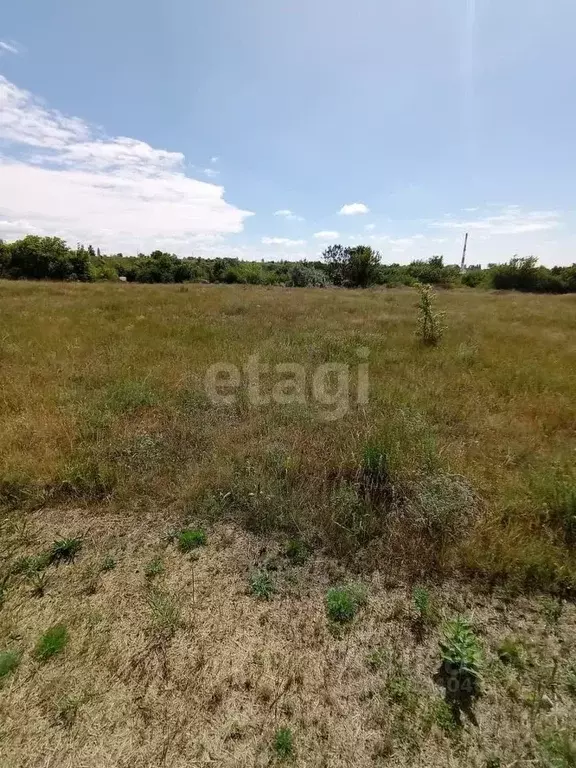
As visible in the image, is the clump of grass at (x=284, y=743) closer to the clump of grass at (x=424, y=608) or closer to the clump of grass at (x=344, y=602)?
the clump of grass at (x=344, y=602)

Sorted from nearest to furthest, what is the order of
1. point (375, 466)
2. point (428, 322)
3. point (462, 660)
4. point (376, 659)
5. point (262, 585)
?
point (462, 660) → point (376, 659) → point (262, 585) → point (375, 466) → point (428, 322)

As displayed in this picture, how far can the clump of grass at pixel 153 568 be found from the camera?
8.51 ft

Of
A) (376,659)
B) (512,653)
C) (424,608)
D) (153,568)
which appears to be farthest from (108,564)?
(512,653)

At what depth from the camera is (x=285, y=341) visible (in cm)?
877

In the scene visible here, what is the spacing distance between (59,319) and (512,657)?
11922 millimetres

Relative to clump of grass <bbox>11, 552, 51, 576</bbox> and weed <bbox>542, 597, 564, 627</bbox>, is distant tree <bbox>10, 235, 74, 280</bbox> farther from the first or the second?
weed <bbox>542, 597, 564, 627</bbox>

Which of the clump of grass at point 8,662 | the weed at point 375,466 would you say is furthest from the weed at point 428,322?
the clump of grass at point 8,662

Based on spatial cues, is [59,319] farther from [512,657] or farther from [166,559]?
[512,657]

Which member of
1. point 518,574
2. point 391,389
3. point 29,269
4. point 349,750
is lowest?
point 349,750

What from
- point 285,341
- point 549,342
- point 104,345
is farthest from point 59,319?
point 549,342

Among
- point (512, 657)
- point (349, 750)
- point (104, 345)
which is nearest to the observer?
point (349, 750)

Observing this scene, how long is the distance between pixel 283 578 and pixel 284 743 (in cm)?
93

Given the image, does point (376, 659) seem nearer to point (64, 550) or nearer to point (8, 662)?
point (8, 662)

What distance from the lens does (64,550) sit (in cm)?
277
